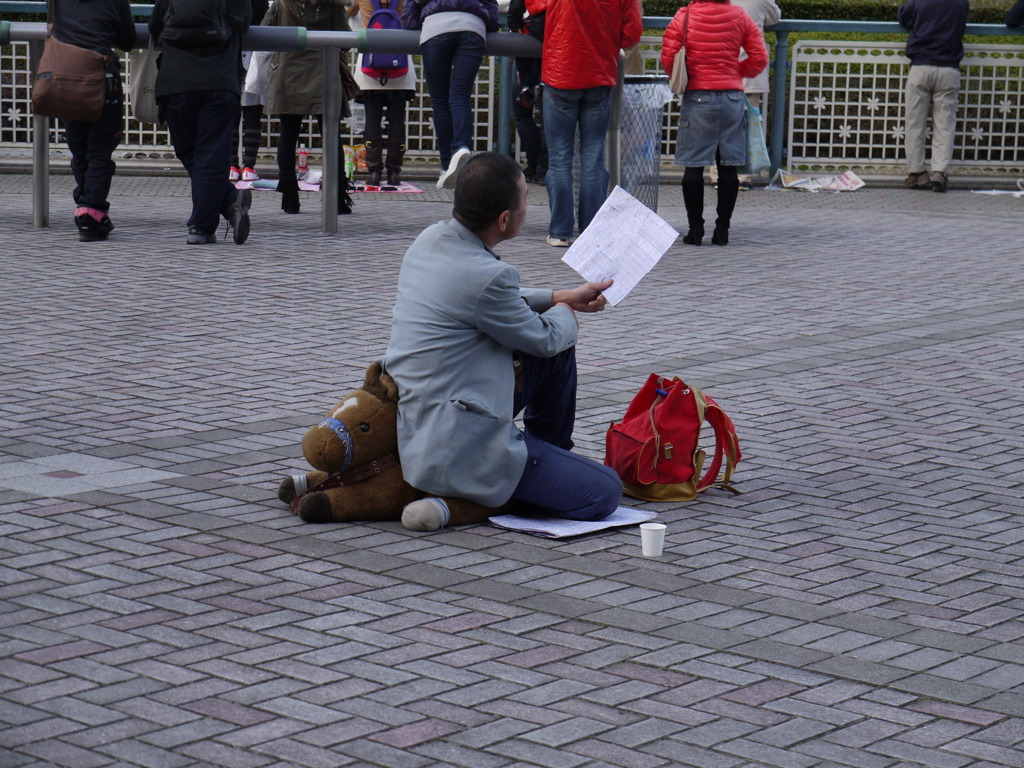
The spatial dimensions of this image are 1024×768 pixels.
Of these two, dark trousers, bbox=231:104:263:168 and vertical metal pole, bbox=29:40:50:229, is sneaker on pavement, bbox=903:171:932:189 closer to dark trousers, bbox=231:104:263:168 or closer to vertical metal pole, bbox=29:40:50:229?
dark trousers, bbox=231:104:263:168

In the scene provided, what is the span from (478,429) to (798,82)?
12247 mm

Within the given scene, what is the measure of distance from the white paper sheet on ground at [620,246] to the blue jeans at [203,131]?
576 cm

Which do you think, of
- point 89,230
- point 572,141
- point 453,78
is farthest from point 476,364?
point 453,78

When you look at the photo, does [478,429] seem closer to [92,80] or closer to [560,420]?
[560,420]

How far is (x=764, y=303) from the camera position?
9.24 m

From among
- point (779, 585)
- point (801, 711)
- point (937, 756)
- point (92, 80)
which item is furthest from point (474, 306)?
point (92, 80)

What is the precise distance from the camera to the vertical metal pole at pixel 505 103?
1526cm

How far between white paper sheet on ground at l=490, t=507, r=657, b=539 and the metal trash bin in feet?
22.6

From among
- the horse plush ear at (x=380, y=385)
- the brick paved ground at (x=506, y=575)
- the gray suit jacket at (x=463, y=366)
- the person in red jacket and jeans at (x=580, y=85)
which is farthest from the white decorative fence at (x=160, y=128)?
the gray suit jacket at (x=463, y=366)

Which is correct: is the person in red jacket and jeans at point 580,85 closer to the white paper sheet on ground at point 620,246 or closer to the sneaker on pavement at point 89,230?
the sneaker on pavement at point 89,230

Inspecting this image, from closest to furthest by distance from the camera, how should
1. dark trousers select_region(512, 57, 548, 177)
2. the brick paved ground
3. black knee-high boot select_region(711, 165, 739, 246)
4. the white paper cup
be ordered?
the brick paved ground < the white paper cup < black knee-high boot select_region(711, 165, 739, 246) < dark trousers select_region(512, 57, 548, 177)

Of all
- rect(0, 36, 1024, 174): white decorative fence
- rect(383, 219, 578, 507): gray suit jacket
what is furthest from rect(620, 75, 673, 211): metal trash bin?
rect(383, 219, 578, 507): gray suit jacket

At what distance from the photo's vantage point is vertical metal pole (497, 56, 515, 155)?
15.3 meters

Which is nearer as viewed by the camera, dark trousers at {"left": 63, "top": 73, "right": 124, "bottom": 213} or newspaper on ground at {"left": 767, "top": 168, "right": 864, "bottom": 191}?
dark trousers at {"left": 63, "top": 73, "right": 124, "bottom": 213}
